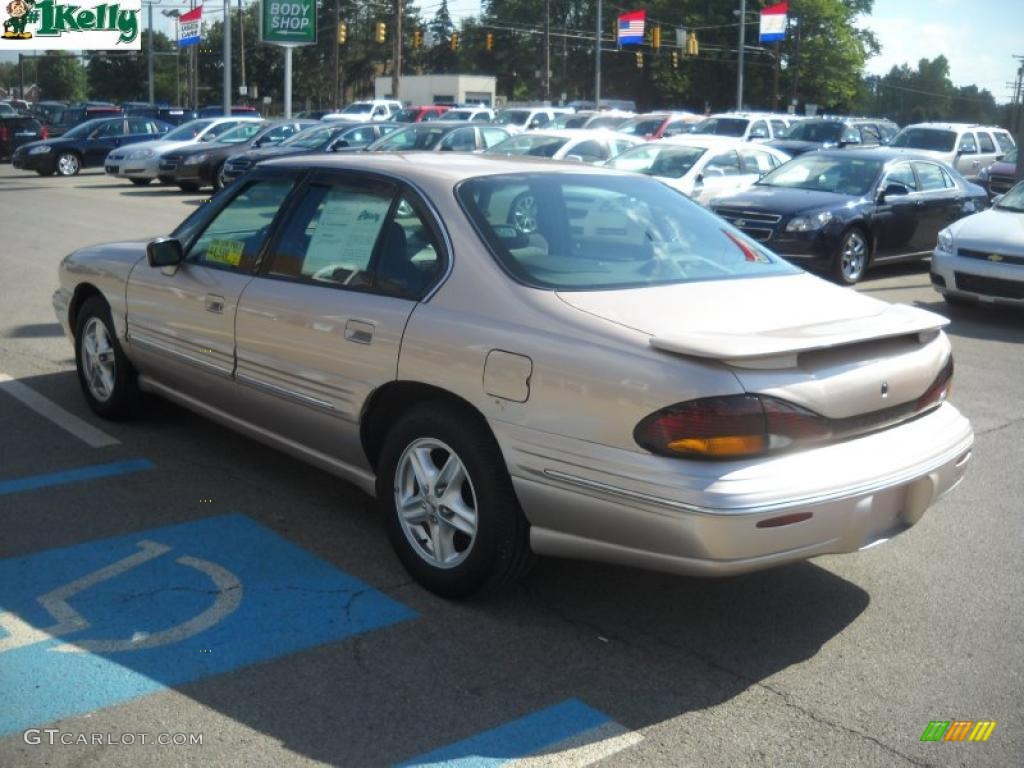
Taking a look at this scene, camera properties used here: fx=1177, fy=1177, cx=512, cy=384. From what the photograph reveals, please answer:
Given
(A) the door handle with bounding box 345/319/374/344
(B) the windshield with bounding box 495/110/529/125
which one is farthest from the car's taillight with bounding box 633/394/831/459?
(B) the windshield with bounding box 495/110/529/125

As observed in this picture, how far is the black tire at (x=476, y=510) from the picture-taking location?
407 centimetres

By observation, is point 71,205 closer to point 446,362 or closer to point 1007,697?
point 446,362

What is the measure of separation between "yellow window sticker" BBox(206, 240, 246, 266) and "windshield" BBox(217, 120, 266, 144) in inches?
868

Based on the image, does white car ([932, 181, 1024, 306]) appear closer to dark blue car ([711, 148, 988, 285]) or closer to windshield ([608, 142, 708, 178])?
dark blue car ([711, 148, 988, 285])

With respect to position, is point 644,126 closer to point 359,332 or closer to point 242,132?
point 242,132

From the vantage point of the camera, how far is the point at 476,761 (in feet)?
10.7

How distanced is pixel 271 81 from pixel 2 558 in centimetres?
10241

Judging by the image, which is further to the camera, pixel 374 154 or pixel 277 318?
pixel 374 154

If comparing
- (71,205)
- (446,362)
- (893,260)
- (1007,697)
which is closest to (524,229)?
(446,362)

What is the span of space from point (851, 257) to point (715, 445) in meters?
10.5

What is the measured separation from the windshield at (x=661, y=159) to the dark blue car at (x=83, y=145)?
17.6 metres

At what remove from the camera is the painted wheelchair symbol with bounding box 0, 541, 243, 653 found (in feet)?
12.8

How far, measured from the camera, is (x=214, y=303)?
5465mm

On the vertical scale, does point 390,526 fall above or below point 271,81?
below
